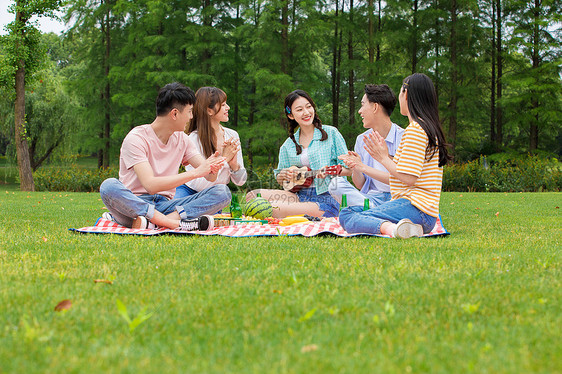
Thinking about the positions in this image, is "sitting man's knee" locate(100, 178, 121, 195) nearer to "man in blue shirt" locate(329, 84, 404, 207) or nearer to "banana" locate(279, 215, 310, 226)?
"banana" locate(279, 215, 310, 226)

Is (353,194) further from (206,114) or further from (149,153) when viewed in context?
(149,153)

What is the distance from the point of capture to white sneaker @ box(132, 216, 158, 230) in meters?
4.89

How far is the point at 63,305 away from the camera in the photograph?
7.49 feet

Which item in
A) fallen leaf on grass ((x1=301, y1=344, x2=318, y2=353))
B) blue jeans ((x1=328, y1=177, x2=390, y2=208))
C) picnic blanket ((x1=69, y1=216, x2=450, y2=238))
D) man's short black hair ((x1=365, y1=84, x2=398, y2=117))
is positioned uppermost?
man's short black hair ((x1=365, y1=84, x2=398, y2=117))

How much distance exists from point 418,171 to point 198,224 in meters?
2.16

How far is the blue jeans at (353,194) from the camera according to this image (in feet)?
18.5

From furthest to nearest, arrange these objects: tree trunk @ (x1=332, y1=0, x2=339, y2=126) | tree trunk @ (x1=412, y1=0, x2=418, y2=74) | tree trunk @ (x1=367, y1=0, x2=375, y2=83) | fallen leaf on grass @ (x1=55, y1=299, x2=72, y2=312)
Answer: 1. tree trunk @ (x1=332, y1=0, x2=339, y2=126)
2. tree trunk @ (x1=412, y1=0, x2=418, y2=74)
3. tree trunk @ (x1=367, y1=0, x2=375, y2=83)
4. fallen leaf on grass @ (x1=55, y1=299, x2=72, y2=312)

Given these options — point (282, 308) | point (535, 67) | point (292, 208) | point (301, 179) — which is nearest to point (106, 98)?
point (535, 67)

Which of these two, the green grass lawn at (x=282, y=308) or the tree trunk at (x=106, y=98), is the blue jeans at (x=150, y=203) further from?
the tree trunk at (x=106, y=98)

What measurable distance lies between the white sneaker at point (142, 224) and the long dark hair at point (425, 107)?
8.85 ft

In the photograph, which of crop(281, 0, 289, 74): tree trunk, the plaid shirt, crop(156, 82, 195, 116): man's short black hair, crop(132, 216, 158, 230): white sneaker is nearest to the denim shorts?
the plaid shirt

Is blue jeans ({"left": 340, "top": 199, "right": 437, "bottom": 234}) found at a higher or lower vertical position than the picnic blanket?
higher

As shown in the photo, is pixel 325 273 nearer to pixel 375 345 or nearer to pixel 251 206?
pixel 375 345

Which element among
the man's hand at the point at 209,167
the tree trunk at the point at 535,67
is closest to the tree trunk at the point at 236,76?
the tree trunk at the point at 535,67
